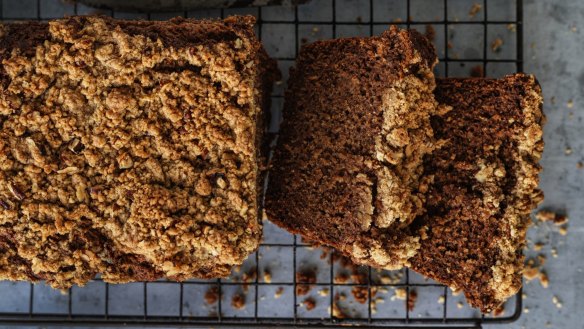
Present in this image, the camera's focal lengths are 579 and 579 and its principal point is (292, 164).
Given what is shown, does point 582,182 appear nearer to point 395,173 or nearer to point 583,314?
point 583,314

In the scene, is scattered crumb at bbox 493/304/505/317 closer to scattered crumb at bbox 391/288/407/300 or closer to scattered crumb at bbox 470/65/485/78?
scattered crumb at bbox 391/288/407/300

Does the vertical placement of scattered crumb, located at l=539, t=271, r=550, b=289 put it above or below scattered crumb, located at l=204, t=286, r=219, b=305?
above

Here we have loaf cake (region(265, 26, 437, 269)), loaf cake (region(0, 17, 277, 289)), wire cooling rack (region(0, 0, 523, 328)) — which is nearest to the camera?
loaf cake (region(0, 17, 277, 289))

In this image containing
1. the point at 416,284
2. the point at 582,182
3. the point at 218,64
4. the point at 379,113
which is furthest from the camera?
the point at 582,182

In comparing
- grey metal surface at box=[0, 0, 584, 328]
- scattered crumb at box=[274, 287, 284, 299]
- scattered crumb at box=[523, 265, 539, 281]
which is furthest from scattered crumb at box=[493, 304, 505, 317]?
scattered crumb at box=[274, 287, 284, 299]

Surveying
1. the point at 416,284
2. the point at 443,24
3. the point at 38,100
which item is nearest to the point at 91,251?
the point at 38,100

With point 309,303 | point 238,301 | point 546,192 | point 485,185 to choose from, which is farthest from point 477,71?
point 238,301

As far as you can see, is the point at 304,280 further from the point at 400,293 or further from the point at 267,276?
the point at 400,293
